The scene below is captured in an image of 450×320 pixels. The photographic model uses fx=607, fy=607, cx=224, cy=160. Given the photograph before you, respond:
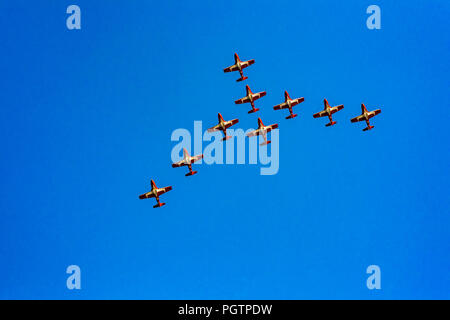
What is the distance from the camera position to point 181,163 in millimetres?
54906

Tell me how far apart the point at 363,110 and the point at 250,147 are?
11.5 meters

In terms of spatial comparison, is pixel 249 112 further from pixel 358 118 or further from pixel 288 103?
pixel 358 118

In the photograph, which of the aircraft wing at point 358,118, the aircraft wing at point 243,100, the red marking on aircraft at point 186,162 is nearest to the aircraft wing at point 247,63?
the aircraft wing at point 243,100

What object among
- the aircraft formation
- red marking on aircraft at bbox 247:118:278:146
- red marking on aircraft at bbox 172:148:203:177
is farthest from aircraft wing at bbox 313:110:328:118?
red marking on aircraft at bbox 172:148:203:177

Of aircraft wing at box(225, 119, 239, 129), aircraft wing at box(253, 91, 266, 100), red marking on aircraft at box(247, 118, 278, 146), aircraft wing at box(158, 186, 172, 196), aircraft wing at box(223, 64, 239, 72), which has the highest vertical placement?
aircraft wing at box(223, 64, 239, 72)

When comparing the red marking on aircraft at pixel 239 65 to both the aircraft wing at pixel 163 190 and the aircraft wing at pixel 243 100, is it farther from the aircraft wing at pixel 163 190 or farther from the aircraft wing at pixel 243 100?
the aircraft wing at pixel 163 190

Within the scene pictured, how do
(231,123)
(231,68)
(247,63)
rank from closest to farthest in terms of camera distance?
(231,123) → (247,63) → (231,68)

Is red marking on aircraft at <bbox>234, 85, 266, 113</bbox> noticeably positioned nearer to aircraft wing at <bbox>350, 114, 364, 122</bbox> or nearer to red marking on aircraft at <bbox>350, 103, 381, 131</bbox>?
aircraft wing at <bbox>350, 114, 364, 122</bbox>

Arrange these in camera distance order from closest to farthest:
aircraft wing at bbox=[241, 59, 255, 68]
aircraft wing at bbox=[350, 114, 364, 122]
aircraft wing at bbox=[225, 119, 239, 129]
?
aircraft wing at bbox=[225, 119, 239, 129] → aircraft wing at bbox=[241, 59, 255, 68] → aircraft wing at bbox=[350, 114, 364, 122]

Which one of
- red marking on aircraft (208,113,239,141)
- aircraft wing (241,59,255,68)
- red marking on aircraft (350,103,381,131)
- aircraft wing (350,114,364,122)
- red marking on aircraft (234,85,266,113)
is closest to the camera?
red marking on aircraft (208,113,239,141)

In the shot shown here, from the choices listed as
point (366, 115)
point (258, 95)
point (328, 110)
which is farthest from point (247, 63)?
point (366, 115)
